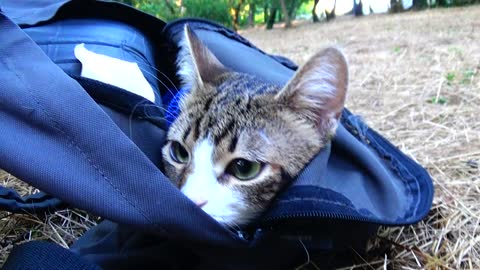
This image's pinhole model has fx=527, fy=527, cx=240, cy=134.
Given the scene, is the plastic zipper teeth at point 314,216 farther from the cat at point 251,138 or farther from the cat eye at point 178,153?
the cat eye at point 178,153

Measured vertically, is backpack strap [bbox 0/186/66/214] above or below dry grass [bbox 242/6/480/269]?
above

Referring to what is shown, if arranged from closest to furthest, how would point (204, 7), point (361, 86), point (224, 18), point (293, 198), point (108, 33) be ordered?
point (293, 198), point (108, 33), point (361, 86), point (204, 7), point (224, 18)

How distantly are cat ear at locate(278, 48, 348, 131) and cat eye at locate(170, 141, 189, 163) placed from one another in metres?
0.32

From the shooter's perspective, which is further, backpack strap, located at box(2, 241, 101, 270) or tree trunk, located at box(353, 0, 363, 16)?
tree trunk, located at box(353, 0, 363, 16)

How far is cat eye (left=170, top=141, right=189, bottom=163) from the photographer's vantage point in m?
1.48

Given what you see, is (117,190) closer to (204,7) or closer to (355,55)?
(355,55)

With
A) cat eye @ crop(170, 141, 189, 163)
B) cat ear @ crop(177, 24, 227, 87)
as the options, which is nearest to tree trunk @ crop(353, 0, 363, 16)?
cat ear @ crop(177, 24, 227, 87)

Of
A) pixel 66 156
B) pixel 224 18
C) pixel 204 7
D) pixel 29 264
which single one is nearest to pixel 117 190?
pixel 66 156

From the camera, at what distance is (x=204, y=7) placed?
12.4 metres

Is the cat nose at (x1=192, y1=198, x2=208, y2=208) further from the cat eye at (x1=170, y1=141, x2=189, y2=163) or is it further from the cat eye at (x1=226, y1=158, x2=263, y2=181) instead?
the cat eye at (x1=170, y1=141, x2=189, y2=163)

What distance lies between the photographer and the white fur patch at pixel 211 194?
1.27m

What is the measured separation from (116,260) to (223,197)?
0.95ft

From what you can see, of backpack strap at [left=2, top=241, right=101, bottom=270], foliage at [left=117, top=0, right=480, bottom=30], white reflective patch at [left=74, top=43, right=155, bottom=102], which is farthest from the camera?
foliage at [left=117, top=0, right=480, bottom=30]

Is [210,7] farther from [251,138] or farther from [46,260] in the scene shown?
[46,260]
